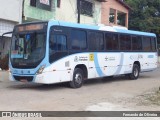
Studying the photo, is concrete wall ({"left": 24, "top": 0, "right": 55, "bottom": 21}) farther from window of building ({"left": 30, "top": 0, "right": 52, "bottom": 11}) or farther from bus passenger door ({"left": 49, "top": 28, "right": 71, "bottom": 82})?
bus passenger door ({"left": 49, "top": 28, "right": 71, "bottom": 82})

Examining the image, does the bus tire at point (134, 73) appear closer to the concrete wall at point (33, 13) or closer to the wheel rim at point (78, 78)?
the wheel rim at point (78, 78)

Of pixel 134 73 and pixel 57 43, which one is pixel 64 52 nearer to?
pixel 57 43

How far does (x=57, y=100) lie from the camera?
12219 mm

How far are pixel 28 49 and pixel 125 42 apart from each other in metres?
6.69

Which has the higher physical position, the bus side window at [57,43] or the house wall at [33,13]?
the house wall at [33,13]

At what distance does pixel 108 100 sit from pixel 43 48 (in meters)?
3.55

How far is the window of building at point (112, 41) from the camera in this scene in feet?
59.4

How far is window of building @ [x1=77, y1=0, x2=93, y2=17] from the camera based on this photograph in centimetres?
3422

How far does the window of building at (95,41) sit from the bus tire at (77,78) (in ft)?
4.53

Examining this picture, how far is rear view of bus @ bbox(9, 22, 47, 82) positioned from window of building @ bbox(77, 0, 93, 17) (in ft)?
63.5

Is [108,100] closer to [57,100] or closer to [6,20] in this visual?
[57,100]

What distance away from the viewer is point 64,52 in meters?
15.1

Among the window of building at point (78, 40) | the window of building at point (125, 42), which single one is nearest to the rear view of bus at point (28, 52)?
the window of building at point (78, 40)

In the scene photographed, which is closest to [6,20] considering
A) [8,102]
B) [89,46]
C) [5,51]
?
[5,51]
